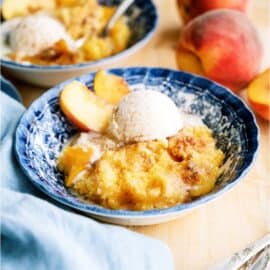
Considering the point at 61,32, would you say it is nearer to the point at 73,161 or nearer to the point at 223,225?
the point at 73,161

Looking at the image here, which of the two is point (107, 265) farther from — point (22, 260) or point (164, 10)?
point (164, 10)

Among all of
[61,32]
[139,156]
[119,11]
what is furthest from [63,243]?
[119,11]

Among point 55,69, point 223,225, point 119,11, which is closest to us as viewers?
point 223,225

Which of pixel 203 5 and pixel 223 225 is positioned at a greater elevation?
pixel 203 5

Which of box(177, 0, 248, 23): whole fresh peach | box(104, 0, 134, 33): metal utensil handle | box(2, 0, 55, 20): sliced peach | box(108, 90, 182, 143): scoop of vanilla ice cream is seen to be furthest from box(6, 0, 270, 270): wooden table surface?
box(2, 0, 55, 20): sliced peach

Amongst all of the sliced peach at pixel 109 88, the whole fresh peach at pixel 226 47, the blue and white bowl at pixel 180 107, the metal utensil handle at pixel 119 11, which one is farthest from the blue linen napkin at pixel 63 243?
the metal utensil handle at pixel 119 11

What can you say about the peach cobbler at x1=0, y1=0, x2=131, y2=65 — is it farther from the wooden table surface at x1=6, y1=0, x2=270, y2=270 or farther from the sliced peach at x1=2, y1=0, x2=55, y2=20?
the wooden table surface at x1=6, y1=0, x2=270, y2=270
